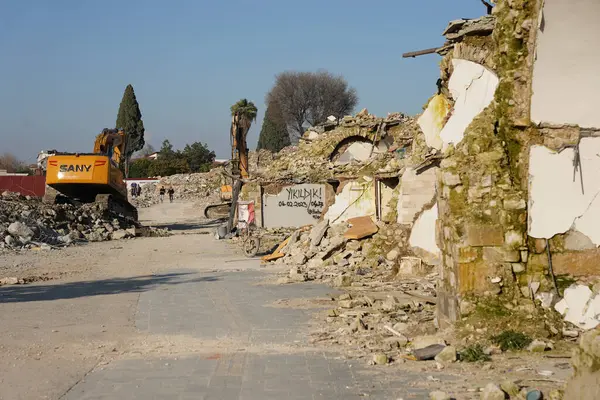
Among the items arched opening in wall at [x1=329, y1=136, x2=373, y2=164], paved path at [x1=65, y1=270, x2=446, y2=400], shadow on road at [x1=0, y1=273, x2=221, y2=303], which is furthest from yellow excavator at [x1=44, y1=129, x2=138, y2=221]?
paved path at [x1=65, y1=270, x2=446, y2=400]

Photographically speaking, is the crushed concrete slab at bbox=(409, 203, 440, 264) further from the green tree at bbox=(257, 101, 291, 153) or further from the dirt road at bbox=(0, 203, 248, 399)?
the green tree at bbox=(257, 101, 291, 153)

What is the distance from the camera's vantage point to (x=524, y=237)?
7898 millimetres

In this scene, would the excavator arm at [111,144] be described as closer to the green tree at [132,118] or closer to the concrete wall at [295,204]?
the concrete wall at [295,204]

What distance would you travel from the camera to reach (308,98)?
84.8m

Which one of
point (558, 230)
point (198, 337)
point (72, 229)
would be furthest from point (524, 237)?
point (72, 229)

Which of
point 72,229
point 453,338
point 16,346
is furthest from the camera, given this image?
point 72,229

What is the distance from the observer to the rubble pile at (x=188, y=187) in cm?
6438

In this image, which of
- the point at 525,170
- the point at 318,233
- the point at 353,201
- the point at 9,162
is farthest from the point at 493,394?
the point at 9,162

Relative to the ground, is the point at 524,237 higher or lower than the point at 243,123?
lower

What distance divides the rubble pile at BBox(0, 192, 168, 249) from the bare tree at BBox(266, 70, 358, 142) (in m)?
53.7

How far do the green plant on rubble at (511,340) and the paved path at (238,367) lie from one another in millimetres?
1357

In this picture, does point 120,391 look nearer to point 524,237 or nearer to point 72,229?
point 524,237

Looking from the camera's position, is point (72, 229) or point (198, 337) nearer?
point (198, 337)

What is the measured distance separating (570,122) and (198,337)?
482 centimetres
